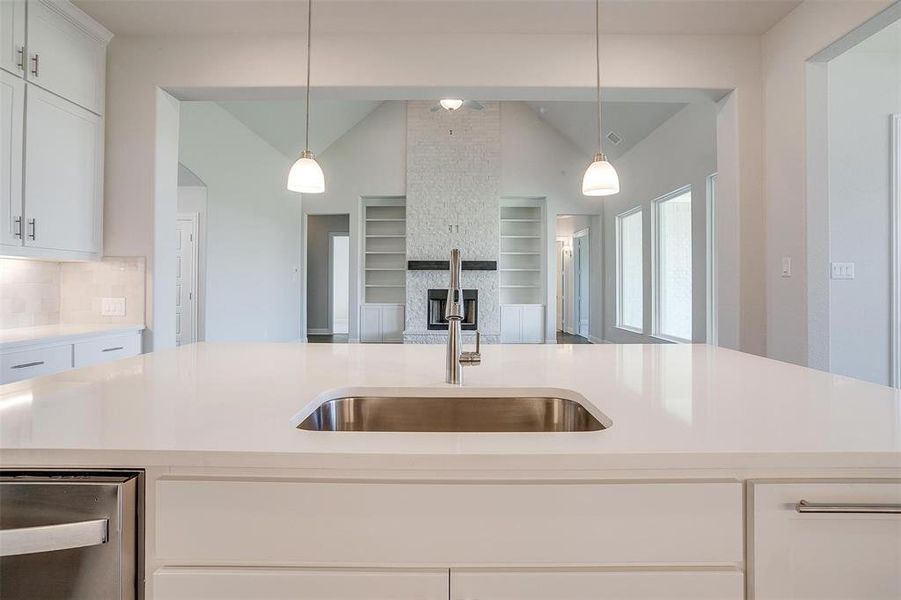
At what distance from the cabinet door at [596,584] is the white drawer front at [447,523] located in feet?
0.06

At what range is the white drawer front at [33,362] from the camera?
2.22m

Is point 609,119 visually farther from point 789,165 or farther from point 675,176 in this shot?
point 789,165

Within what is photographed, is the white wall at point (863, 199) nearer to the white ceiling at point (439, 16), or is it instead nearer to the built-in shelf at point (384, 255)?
the white ceiling at point (439, 16)

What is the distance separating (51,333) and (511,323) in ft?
20.8

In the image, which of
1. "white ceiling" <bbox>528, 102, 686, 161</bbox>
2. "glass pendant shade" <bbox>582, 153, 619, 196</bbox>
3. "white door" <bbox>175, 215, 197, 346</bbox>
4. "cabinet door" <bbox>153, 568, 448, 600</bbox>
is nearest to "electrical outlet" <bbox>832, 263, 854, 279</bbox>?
"glass pendant shade" <bbox>582, 153, 619, 196</bbox>

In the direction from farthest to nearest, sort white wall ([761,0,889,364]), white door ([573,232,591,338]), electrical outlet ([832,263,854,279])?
white door ([573,232,591,338]) → electrical outlet ([832,263,854,279]) → white wall ([761,0,889,364])

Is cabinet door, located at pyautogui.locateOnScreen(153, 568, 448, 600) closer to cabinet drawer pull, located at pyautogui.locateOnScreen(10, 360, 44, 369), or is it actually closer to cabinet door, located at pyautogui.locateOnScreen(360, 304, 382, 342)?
cabinet drawer pull, located at pyautogui.locateOnScreen(10, 360, 44, 369)

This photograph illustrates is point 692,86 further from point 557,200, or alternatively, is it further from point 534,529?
point 557,200

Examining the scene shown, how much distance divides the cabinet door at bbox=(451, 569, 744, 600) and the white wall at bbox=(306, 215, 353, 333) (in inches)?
384

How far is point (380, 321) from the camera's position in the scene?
8156 millimetres

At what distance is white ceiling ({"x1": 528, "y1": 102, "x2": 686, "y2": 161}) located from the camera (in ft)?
18.9

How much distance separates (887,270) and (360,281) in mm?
6484

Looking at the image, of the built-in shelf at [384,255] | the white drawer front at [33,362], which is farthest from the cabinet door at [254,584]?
the built-in shelf at [384,255]

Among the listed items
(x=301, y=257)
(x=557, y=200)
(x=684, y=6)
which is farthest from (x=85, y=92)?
(x=557, y=200)
